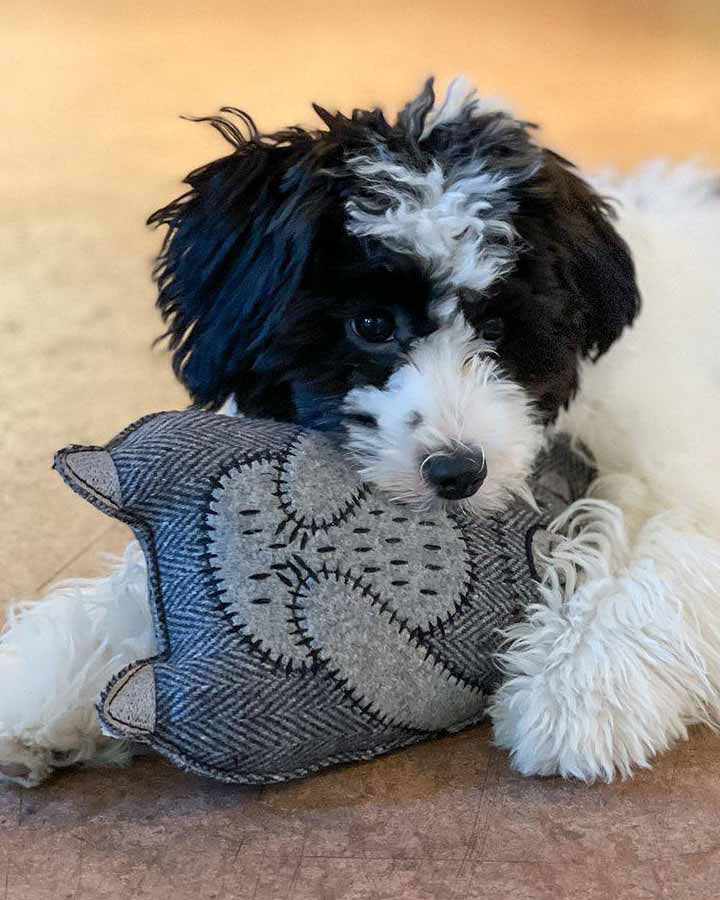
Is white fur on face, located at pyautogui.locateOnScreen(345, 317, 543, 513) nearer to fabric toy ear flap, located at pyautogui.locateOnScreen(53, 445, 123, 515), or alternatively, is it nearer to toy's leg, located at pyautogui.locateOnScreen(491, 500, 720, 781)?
toy's leg, located at pyautogui.locateOnScreen(491, 500, 720, 781)

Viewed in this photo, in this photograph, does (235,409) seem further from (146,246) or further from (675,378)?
(146,246)

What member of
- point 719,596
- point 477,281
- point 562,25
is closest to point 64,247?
point 477,281

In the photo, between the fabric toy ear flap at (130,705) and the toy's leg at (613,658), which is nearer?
the fabric toy ear flap at (130,705)

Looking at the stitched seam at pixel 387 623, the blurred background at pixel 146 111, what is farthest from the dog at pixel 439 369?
the blurred background at pixel 146 111

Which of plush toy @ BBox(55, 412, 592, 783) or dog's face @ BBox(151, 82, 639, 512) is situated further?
dog's face @ BBox(151, 82, 639, 512)

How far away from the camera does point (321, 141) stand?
1547 millimetres

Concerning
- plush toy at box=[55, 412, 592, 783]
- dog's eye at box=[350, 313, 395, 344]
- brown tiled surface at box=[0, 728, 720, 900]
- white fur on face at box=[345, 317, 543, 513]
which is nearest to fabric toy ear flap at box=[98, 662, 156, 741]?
plush toy at box=[55, 412, 592, 783]

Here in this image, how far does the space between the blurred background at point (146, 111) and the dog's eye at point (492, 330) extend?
1.25ft

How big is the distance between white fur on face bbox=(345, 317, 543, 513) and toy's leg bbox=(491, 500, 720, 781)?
16 centimetres

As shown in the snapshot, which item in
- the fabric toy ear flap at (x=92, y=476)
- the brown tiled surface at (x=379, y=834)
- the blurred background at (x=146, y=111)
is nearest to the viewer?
the brown tiled surface at (x=379, y=834)

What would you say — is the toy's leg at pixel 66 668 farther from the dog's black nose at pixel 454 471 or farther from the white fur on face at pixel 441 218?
the white fur on face at pixel 441 218

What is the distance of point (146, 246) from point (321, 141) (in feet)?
6.50

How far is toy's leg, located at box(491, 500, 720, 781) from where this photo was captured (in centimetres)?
140

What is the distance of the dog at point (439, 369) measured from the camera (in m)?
1.43
